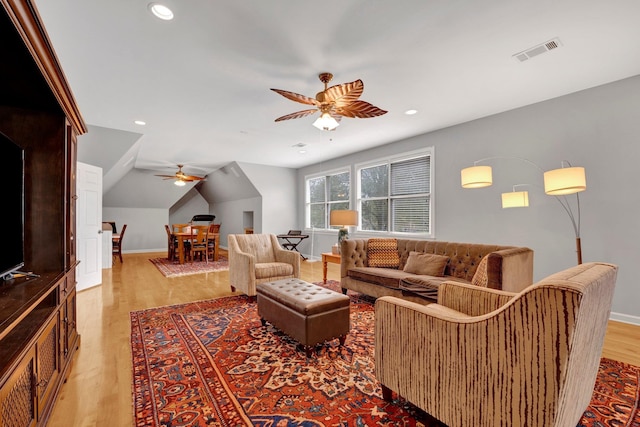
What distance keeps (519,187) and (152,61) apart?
15.1ft

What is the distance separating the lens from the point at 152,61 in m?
2.74

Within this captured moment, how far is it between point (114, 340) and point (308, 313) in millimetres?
1876

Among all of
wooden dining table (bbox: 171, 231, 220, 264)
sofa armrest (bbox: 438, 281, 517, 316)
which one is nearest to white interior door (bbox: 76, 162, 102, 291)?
wooden dining table (bbox: 171, 231, 220, 264)

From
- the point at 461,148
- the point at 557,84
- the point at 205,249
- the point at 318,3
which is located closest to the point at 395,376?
the point at 318,3

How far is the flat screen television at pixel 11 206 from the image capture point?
5.17 ft

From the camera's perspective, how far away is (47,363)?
1.67 m

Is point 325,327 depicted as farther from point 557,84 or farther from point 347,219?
point 557,84

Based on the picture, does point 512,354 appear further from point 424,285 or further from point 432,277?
point 432,277

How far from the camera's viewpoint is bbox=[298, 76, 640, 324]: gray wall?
10.2 feet

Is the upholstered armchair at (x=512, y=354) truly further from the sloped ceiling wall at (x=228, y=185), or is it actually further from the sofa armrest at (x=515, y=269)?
the sloped ceiling wall at (x=228, y=185)

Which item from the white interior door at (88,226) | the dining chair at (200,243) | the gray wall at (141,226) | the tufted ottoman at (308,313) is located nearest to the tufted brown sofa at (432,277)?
the tufted ottoman at (308,313)

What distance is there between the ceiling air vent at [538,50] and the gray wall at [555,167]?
4.46 ft

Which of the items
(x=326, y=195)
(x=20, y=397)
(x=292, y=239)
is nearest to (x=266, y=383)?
(x=20, y=397)

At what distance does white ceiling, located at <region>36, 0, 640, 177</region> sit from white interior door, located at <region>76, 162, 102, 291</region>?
0.99 meters
